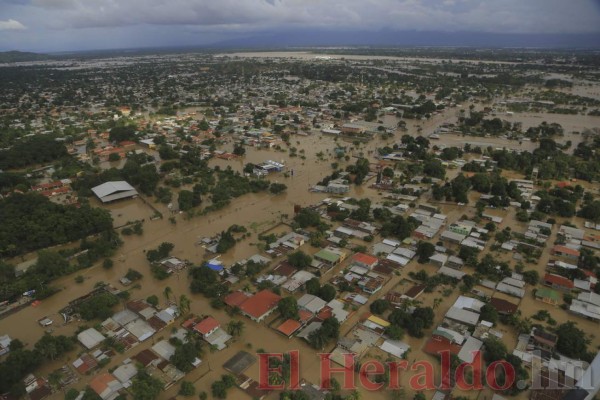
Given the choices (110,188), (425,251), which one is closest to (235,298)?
(425,251)

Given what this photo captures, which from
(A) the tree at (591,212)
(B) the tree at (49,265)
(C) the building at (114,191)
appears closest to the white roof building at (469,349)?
(A) the tree at (591,212)

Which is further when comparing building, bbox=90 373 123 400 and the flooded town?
the flooded town

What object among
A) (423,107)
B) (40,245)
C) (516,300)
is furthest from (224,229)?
(423,107)

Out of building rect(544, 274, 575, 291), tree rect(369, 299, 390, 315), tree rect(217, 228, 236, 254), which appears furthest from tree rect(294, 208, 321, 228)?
building rect(544, 274, 575, 291)

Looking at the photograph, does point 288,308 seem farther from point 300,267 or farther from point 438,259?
point 438,259

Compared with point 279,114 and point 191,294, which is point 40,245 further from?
point 279,114

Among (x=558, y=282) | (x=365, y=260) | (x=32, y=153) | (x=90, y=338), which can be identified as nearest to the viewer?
(x=90, y=338)

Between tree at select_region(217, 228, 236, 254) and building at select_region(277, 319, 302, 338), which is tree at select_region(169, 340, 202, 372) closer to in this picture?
building at select_region(277, 319, 302, 338)
